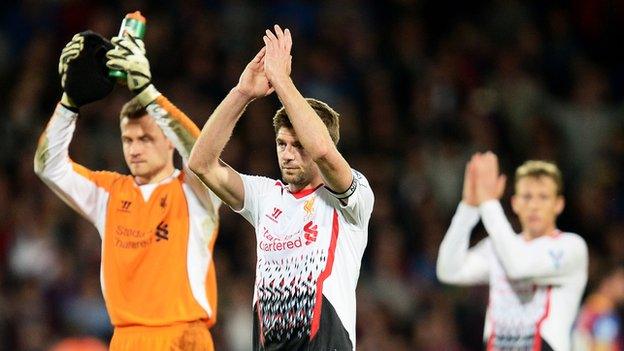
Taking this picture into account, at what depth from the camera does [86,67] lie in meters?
6.43

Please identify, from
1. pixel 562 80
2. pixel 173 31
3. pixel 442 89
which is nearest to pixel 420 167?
pixel 442 89

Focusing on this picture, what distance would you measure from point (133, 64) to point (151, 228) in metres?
0.90

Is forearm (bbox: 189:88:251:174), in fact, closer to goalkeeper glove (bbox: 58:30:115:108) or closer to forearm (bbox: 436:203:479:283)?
goalkeeper glove (bbox: 58:30:115:108)

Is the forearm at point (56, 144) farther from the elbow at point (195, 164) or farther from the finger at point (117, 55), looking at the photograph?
the elbow at point (195, 164)

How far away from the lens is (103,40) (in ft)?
21.2

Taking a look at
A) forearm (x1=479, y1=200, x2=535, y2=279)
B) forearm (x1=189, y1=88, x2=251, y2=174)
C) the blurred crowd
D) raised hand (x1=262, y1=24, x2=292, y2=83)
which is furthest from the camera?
the blurred crowd

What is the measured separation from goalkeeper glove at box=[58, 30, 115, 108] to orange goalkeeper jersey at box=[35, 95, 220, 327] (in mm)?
210

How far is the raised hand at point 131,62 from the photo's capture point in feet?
20.7

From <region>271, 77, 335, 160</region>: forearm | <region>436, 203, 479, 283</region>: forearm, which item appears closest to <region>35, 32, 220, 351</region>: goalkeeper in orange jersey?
<region>271, 77, 335, 160</region>: forearm

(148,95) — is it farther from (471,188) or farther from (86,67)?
(471,188)

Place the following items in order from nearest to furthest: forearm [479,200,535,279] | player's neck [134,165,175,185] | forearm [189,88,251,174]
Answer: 1. forearm [189,88,251,174]
2. player's neck [134,165,175,185]
3. forearm [479,200,535,279]

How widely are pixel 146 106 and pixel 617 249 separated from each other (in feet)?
18.5

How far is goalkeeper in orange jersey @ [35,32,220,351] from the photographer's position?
6.40m

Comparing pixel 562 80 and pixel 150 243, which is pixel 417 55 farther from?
pixel 150 243
